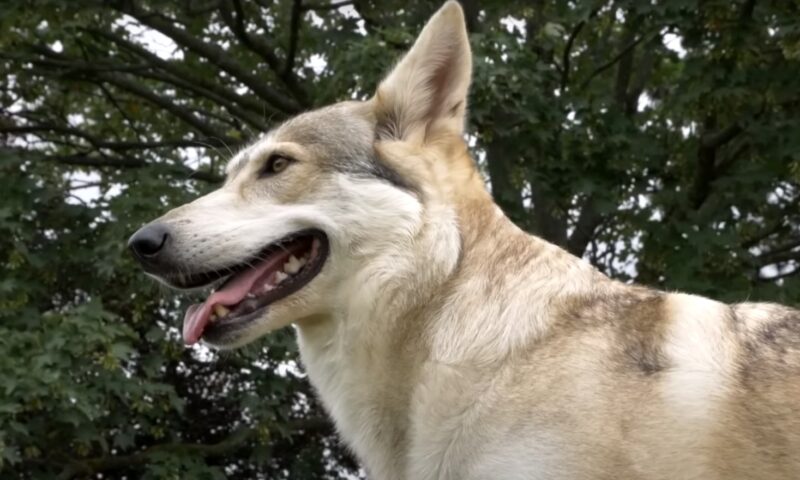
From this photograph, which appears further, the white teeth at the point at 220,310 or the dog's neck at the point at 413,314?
the white teeth at the point at 220,310

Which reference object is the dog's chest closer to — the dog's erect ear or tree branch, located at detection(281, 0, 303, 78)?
the dog's erect ear

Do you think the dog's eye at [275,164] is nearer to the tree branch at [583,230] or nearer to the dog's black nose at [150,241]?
the dog's black nose at [150,241]

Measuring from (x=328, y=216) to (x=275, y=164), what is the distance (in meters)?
0.37

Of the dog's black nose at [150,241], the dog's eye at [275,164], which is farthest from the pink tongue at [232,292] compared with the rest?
the dog's eye at [275,164]

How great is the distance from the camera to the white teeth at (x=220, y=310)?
15.5ft

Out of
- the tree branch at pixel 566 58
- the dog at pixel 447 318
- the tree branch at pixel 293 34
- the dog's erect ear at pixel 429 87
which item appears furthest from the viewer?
the tree branch at pixel 293 34

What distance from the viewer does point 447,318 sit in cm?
462

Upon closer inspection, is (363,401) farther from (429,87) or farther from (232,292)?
(429,87)

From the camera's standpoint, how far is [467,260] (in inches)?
186

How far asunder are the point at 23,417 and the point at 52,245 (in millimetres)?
1844

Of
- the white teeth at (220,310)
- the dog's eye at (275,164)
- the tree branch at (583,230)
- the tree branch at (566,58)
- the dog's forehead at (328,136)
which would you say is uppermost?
the tree branch at (566,58)

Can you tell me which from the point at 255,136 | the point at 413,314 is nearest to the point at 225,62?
the point at 255,136

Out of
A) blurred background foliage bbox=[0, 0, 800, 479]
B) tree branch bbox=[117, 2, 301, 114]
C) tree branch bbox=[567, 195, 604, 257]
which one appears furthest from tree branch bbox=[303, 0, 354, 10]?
tree branch bbox=[567, 195, 604, 257]

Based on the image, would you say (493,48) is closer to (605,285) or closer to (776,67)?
(776,67)
